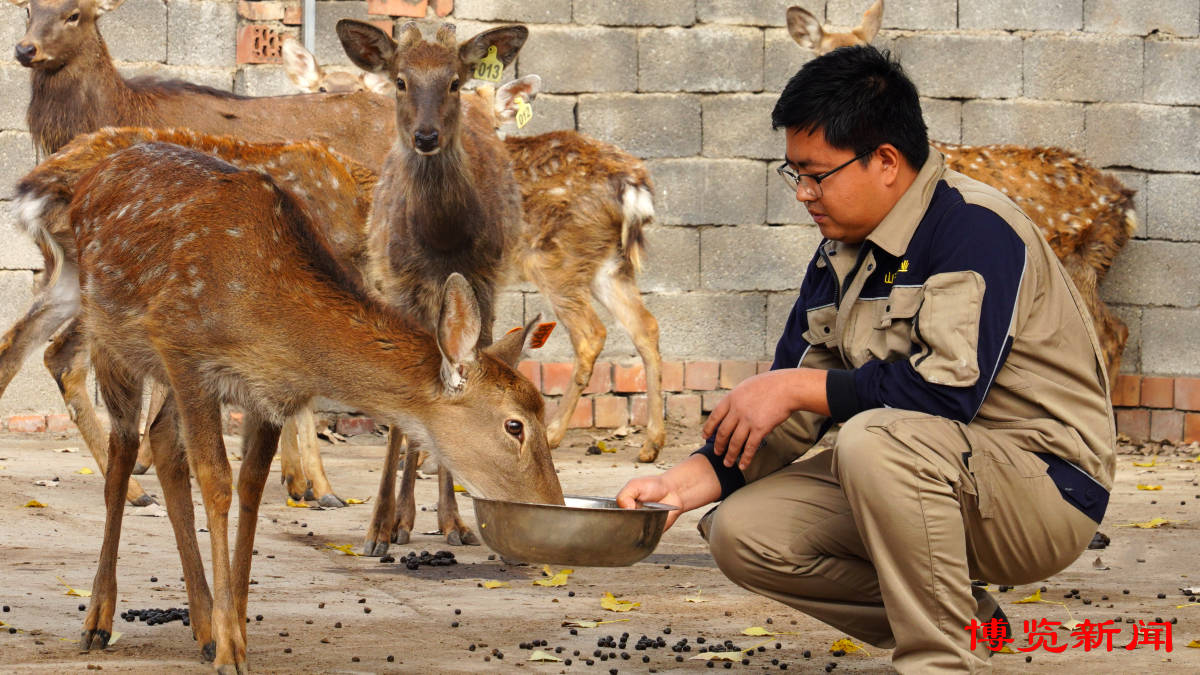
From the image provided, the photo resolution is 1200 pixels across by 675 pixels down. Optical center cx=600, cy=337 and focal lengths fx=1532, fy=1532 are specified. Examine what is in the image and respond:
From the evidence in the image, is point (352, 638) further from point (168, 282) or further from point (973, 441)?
point (973, 441)

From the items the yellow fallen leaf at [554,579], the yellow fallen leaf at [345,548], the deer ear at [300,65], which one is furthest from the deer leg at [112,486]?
the deer ear at [300,65]

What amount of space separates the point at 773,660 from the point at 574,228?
19.5 feet

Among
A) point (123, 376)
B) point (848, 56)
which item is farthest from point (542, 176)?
point (848, 56)

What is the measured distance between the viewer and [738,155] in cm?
1080

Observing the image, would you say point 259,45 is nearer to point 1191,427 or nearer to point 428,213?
point 428,213

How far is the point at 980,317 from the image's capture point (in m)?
3.60

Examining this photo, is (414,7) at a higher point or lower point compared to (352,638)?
higher

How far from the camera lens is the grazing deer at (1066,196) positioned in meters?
10.4

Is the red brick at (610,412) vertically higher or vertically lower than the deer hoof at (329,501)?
lower

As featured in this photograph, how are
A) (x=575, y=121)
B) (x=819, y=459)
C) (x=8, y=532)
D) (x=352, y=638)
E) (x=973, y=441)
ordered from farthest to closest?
(x=575, y=121)
(x=8, y=532)
(x=352, y=638)
(x=819, y=459)
(x=973, y=441)

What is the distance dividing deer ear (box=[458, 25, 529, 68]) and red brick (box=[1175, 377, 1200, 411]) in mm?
5675

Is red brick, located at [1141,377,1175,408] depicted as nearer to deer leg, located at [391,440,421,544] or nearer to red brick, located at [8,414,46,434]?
deer leg, located at [391,440,421,544]

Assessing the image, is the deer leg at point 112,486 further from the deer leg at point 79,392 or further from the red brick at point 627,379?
the red brick at point 627,379

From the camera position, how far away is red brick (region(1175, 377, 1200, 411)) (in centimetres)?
1076
